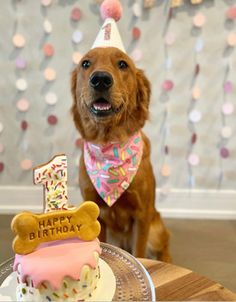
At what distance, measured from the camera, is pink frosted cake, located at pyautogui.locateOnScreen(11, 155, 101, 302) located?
2.46 ft

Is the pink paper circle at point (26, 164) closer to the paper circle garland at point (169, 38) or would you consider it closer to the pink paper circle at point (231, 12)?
A: the paper circle garland at point (169, 38)

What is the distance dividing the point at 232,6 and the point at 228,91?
0.43 meters

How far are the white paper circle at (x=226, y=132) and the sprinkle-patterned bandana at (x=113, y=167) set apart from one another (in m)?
0.81

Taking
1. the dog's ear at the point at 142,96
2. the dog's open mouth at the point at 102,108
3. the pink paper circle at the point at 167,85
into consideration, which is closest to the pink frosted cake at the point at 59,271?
the dog's open mouth at the point at 102,108

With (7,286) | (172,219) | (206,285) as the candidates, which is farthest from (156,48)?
(7,286)

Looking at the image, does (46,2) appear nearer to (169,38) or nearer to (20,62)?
(20,62)

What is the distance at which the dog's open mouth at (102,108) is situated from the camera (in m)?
1.43

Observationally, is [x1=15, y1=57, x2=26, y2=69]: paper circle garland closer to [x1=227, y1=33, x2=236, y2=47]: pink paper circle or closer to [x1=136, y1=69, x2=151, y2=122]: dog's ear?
[x1=136, y1=69, x2=151, y2=122]: dog's ear

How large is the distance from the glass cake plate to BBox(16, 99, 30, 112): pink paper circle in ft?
4.52

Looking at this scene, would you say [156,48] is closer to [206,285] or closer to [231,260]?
[231,260]

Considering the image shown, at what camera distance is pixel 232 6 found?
1987mm

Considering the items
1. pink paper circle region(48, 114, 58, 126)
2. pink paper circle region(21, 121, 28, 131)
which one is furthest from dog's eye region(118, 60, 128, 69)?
pink paper circle region(21, 121, 28, 131)

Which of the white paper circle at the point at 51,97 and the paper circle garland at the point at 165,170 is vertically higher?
the white paper circle at the point at 51,97

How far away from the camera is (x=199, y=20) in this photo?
2004 mm
